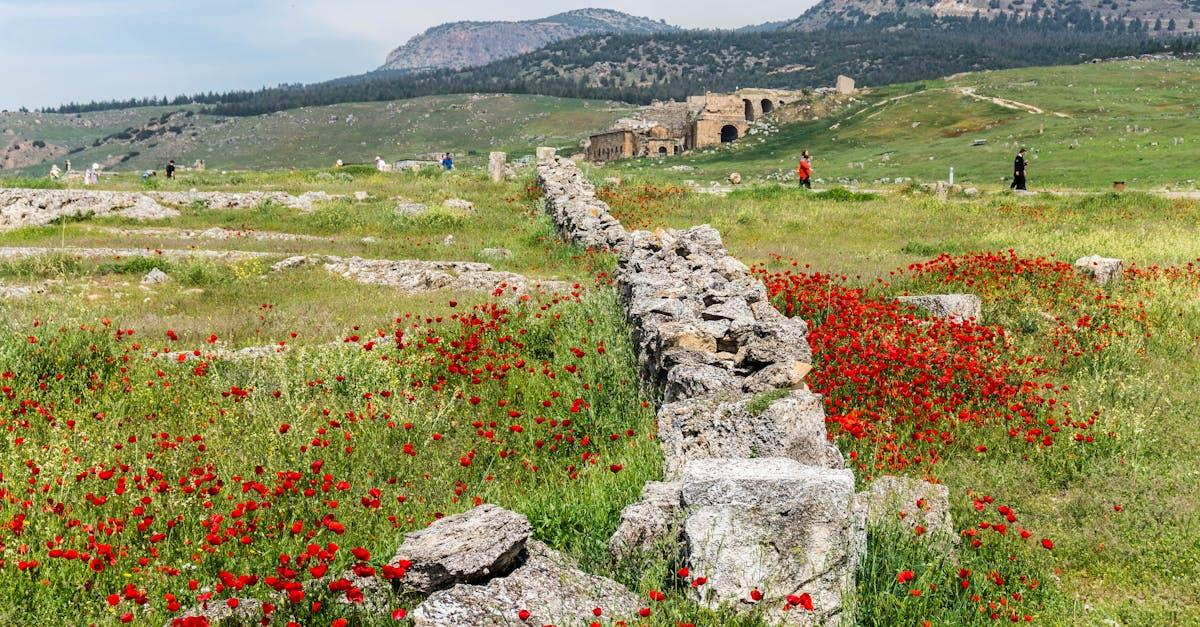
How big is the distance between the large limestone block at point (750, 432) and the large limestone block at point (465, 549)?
1.47 metres

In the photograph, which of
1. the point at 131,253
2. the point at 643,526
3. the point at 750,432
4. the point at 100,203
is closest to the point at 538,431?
the point at 750,432

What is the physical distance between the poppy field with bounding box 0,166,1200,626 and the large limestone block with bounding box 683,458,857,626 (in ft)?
0.56

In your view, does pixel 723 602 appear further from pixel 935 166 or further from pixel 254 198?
pixel 935 166

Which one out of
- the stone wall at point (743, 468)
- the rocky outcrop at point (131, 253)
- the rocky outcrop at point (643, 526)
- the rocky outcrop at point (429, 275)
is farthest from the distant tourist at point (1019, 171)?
the rocky outcrop at point (643, 526)

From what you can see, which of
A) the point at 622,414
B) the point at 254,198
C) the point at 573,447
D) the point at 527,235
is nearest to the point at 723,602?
the point at 573,447

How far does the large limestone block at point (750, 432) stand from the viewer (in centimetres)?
550

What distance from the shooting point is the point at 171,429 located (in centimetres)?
724

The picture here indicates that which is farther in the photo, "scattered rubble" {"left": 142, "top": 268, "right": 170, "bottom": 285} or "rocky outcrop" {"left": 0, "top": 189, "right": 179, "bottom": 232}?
"rocky outcrop" {"left": 0, "top": 189, "right": 179, "bottom": 232}

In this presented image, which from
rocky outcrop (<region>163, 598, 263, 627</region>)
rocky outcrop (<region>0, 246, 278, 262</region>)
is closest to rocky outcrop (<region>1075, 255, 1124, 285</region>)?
rocky outcrop (<region>163, 598, 263, 627</region>)

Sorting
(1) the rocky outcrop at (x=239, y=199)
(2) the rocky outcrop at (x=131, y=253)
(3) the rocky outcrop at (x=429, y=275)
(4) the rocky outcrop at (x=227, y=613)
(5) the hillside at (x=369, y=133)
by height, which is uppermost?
(5) the hillside at (x=369, y=133)

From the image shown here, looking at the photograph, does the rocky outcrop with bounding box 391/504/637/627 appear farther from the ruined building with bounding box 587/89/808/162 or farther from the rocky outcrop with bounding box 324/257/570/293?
the ruined building with bounding box 587/89/808/162

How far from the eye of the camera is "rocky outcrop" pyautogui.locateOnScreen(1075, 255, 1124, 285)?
44.8 feet

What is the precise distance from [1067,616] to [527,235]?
18.8 m

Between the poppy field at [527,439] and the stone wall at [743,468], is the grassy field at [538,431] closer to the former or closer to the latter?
the poppy field at [527,439]
